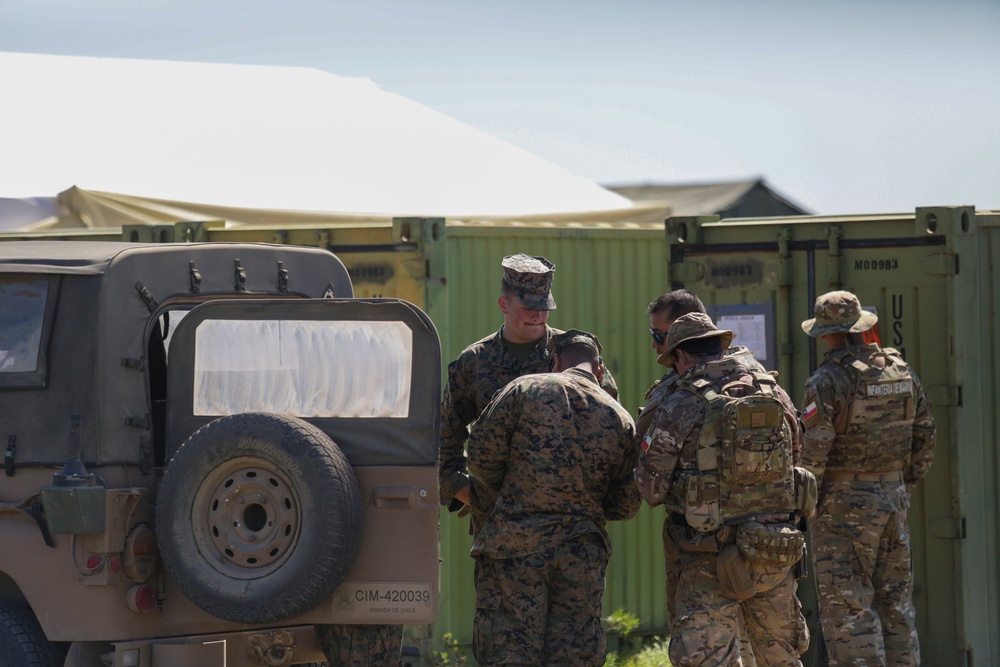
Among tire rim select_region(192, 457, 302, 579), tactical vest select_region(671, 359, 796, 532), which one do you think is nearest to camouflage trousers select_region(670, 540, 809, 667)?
tactical vest select_region(671, 359, 796, 532)

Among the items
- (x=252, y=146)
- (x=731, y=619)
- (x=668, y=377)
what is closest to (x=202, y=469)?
(x=668, y=377)

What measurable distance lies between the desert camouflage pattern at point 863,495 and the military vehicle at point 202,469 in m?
2.69

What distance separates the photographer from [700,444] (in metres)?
5.60

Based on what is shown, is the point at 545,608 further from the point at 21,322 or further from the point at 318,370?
the point at 21,322

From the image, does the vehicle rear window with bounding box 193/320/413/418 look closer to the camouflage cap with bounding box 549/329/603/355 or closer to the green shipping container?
the camouflage cap with bounding box 549/329/603/355

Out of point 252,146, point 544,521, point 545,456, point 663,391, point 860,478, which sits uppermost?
point 252,146

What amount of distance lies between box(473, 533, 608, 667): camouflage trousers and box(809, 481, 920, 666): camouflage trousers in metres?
1.95

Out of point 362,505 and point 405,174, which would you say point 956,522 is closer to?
point 362,505

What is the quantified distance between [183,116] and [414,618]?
880 cm

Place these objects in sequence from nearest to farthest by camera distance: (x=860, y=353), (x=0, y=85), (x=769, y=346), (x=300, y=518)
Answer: (x=300, y=518), (x=860, y=353), (x=769, y=346), (x=0, y=85)

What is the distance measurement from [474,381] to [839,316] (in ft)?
6.62

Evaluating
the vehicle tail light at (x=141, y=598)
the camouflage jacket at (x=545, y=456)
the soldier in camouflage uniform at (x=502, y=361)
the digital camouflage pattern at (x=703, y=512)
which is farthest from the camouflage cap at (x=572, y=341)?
the vehicle tail light at (x=141, y=598)

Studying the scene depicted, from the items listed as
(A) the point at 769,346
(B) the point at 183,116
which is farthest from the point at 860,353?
(B) the point at 183,116

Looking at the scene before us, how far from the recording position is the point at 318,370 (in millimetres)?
5285
